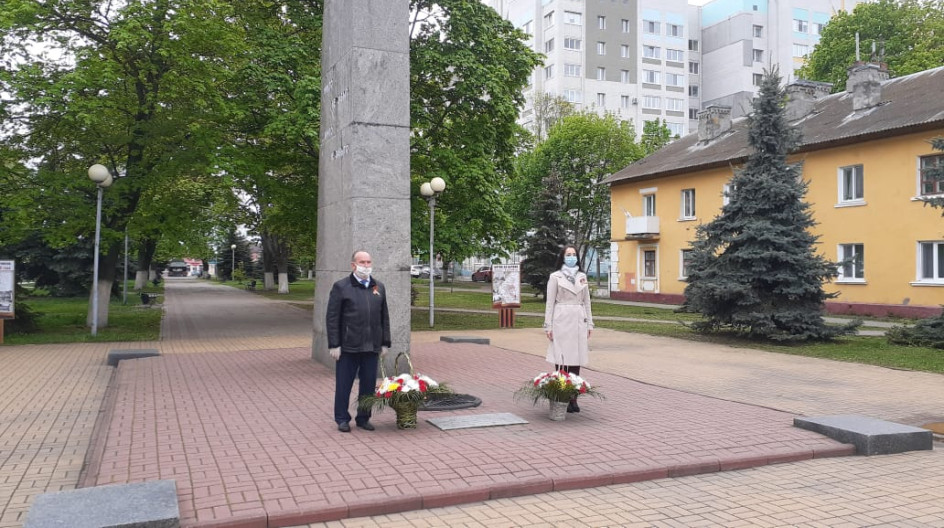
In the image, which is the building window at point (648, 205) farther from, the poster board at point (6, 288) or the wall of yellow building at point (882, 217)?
the poster board at point (6, 288)

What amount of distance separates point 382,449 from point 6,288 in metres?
15.0

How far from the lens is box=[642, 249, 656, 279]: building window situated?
121ft

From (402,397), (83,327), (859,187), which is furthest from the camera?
(859,187)

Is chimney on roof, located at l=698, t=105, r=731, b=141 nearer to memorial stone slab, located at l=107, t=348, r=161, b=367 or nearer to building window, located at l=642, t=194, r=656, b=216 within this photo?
building window, located at l=642, t=194, r=656, b=216

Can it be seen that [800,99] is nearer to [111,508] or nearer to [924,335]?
[924,335]

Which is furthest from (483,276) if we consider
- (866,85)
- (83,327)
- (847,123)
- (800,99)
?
(83,327)

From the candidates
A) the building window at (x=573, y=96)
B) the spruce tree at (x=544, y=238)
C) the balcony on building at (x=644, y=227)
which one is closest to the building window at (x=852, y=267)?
the balcony on building at (x=644, y=227)

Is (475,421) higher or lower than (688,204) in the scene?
lower

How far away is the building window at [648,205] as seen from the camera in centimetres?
3684

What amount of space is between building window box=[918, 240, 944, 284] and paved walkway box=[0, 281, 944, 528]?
14618 millimetres

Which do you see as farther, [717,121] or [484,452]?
[717,121]

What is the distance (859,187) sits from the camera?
26641 mm

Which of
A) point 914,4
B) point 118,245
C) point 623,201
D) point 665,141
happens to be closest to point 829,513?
point 118,245

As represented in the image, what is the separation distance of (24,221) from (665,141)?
143 feet
